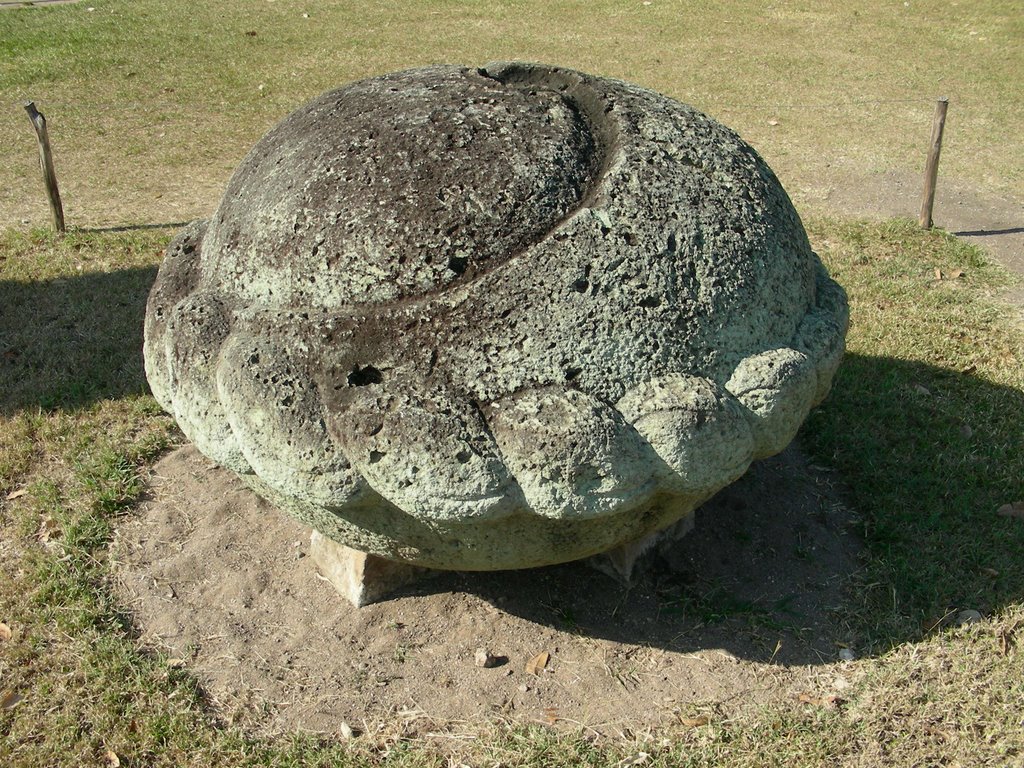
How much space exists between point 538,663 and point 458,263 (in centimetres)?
136

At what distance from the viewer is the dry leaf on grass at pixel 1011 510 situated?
12.3ft

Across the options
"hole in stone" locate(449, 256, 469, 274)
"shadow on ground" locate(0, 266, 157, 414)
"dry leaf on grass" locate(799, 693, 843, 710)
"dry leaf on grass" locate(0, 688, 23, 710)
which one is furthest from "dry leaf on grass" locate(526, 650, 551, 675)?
"shadow on ground" locate(0, 266, 157, 414)

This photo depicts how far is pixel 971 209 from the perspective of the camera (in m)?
6.96

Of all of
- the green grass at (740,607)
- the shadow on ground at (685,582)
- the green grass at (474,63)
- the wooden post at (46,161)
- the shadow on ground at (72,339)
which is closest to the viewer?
the green grass at (740,607)

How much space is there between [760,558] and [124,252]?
466 cm

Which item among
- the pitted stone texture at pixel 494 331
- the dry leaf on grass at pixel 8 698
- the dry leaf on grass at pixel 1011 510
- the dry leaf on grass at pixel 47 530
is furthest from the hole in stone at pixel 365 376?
the dry leaf on grass at pixel 1011 510

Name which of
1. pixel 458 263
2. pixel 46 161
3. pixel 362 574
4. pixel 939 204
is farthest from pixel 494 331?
pixel 939 204

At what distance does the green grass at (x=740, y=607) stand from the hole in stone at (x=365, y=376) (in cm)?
114

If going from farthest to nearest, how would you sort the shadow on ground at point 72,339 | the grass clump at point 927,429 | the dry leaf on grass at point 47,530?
the shadow on ground at point 72,339 → the dry leaf on grass at point 47,530 → the grass clump at point 927,429

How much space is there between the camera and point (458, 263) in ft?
8.29

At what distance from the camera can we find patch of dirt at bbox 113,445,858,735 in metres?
2.94

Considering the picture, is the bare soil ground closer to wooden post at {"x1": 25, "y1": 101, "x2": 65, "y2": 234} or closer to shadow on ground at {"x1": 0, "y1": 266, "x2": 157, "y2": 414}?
shadow on ground at {"x1": 0, "y1": 266, "x2": 157, "y2": 414}

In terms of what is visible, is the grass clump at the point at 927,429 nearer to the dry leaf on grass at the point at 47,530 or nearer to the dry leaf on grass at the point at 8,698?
the dry leaf on grass at the point at 8,698

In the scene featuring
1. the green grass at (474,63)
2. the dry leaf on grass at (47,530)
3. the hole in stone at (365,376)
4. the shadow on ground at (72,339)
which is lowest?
the dry leaf on grass at (47,530)
